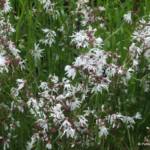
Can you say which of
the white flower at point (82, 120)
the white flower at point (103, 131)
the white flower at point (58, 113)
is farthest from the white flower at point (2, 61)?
the white flower at point (103, 131)

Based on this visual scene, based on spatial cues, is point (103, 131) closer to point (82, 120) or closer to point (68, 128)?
point (82, 120)

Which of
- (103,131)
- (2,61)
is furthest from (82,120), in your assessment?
(2,61)

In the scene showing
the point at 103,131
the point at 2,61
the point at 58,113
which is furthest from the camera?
the point at 103,131

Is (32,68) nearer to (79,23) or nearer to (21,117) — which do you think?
(21,117)

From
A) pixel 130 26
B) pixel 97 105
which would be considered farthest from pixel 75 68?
pixel 130 26

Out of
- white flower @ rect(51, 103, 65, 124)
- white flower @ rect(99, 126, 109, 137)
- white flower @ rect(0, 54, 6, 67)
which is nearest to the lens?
white flower @ rect(0, 54, 6, 67)

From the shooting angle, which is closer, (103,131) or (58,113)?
(58,113)

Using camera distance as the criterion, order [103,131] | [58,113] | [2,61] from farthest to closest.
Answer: [103,131], [58,113], [2,61]

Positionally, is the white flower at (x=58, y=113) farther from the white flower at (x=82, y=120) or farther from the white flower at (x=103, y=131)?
the white flower at (x=103, y=131)

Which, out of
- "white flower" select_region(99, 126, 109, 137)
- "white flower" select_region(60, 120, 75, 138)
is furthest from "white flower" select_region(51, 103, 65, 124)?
"white flower" select_region(99, 126, 109, 137)

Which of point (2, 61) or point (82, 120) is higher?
point (2, 61)

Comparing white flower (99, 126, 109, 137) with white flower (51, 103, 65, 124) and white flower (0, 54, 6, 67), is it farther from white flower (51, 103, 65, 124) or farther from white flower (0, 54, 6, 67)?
white flower (0, 54, 6, 67)
